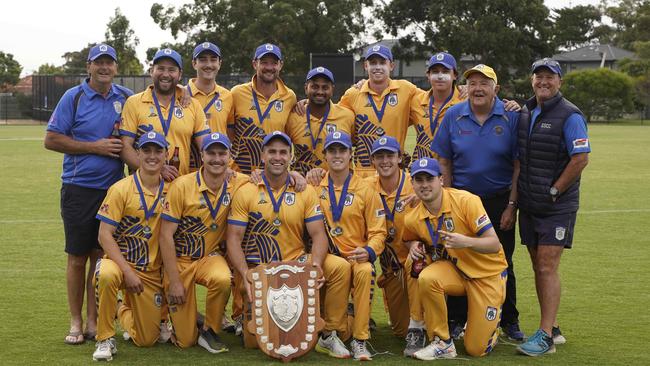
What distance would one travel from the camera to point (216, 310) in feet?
21.6

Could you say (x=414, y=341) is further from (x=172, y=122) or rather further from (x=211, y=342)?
(x=172, y=122)

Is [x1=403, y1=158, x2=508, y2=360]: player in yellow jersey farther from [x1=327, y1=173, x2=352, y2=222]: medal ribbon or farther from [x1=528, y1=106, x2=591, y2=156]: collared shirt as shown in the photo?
[x1=528, y1=106, x2=591, y2=156]: collared shirt

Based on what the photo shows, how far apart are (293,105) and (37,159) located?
17544 mm

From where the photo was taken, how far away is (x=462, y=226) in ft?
21.2

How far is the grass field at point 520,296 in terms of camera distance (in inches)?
248

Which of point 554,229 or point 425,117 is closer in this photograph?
point 554,229

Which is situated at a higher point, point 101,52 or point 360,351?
point 101,52

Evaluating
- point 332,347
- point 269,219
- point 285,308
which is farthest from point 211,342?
point 269,219

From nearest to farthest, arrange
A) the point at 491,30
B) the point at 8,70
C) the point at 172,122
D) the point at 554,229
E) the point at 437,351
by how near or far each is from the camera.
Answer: the point at 437,351 → the point at 554,229 → the point at 172,122 → the point at 491,30 → the point at 8,70

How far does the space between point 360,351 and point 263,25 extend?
51108 mm

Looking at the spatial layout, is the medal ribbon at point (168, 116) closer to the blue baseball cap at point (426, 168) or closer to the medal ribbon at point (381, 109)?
the medal ribbon at point (381, 109)

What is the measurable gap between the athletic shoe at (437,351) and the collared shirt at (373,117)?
6.26 ft

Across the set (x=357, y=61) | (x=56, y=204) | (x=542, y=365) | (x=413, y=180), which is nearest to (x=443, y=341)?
(x=542, y=365)

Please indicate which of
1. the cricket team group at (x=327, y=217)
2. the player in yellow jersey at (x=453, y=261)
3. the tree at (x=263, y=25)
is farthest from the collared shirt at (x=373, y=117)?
the tree at (x=263, y=25)
